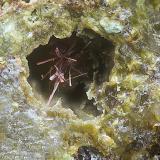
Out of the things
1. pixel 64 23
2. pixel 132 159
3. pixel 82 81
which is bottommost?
pixel 132 159

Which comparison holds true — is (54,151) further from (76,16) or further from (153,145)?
(76,16)

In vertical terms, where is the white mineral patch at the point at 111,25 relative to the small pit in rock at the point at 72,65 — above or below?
above

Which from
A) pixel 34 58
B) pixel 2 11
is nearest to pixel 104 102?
pixel 34 58

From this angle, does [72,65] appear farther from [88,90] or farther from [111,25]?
[111,25]

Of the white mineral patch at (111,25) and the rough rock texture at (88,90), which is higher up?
the white mineral patch at (111,25)

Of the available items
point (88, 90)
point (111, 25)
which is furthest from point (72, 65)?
point (111, 25)

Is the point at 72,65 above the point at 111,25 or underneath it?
underneath
